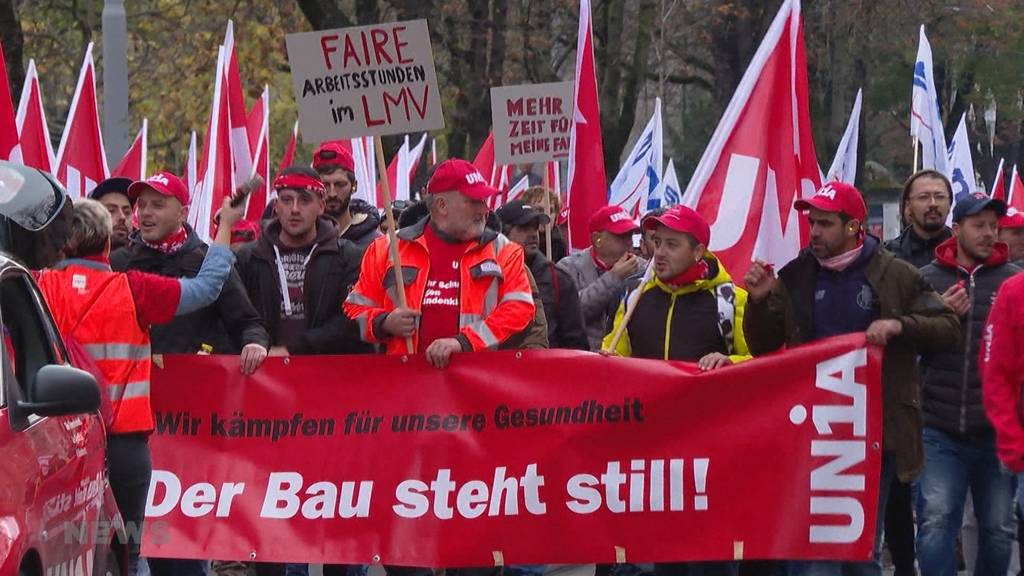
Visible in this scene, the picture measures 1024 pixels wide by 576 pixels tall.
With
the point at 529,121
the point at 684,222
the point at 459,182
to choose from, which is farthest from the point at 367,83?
the point at 529,121

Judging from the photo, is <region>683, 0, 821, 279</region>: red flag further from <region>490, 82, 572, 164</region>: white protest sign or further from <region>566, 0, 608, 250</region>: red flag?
<region>490, 82, 572, 164</region>: white protest sign

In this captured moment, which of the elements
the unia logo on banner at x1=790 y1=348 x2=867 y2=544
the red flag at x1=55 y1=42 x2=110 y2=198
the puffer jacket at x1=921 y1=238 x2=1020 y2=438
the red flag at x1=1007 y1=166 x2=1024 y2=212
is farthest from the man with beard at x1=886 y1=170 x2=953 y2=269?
the red flag at x1=1007 y1=166 x2=1024 y2=212

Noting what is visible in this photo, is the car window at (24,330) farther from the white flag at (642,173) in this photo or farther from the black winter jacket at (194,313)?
the white flag at (642,173)

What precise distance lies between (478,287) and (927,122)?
18.9 ft

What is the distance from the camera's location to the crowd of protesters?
7.62 m

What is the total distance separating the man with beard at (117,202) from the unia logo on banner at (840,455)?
363 cm

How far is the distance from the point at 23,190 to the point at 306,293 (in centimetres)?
Answer: 263

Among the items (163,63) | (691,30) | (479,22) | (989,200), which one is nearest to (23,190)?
(989,200)

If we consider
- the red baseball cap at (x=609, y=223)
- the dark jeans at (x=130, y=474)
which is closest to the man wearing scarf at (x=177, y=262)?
the dark jeans at (x=130, y=474)

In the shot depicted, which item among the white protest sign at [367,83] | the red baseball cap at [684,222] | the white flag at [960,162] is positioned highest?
the white protest sign at [367,83]

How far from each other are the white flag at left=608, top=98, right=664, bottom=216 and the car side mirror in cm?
962

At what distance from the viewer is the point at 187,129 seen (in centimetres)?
3253

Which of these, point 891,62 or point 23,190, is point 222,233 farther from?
point 891,62

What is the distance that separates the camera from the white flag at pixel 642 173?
49.5 ft
